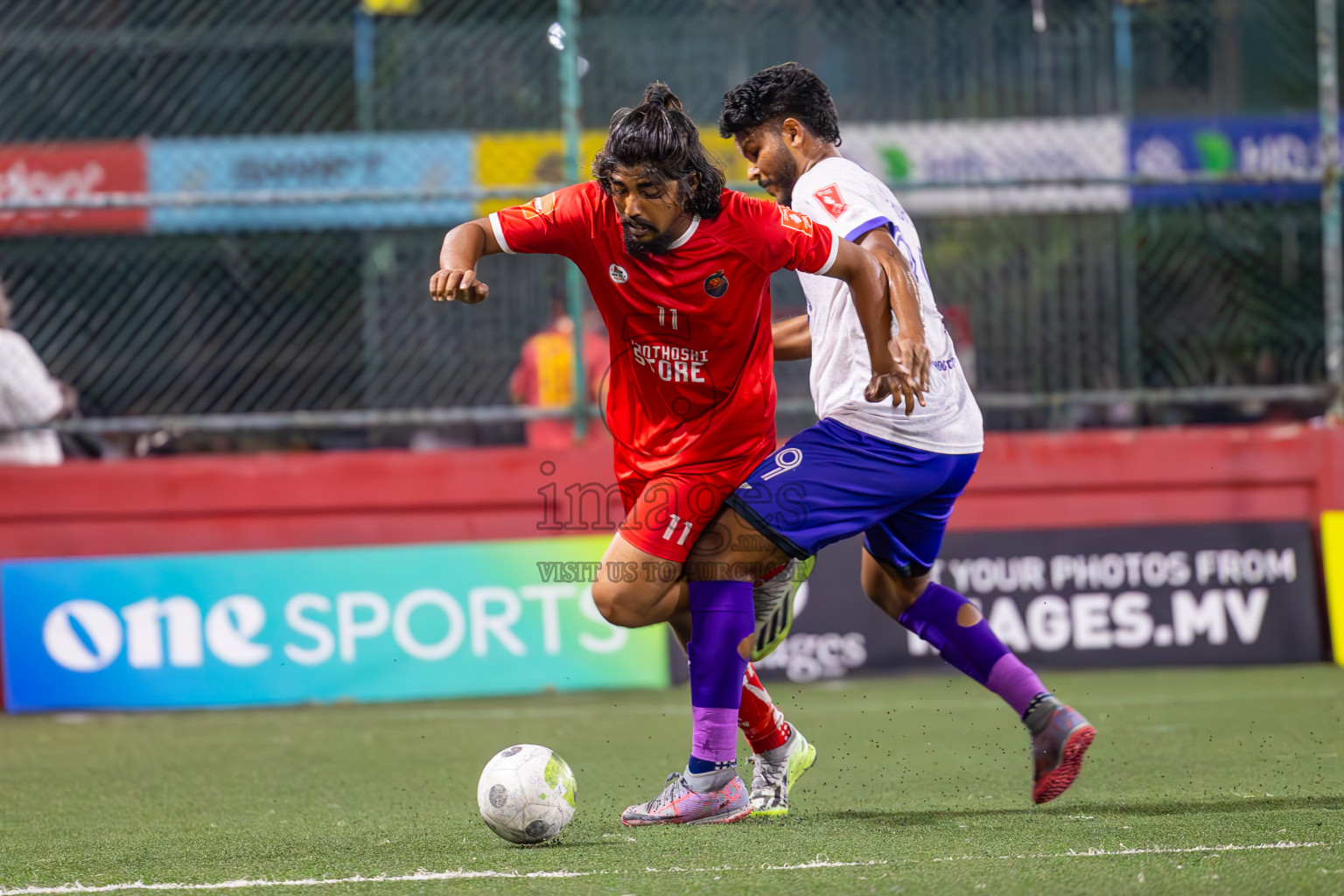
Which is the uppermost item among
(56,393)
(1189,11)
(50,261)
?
(1189,11)

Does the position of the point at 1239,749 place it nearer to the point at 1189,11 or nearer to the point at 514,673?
the point at 514,673

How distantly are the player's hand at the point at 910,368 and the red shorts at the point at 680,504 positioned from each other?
516 mm

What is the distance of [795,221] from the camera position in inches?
153

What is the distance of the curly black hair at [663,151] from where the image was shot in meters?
3.73

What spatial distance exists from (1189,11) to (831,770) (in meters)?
6.04

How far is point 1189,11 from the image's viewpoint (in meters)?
9.04

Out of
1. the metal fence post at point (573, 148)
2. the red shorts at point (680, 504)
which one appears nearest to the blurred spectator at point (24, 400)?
the metal fence post at point (573, 148)

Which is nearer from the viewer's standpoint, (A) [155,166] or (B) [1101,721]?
(B) [1101,721]

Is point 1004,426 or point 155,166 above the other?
point 155,166

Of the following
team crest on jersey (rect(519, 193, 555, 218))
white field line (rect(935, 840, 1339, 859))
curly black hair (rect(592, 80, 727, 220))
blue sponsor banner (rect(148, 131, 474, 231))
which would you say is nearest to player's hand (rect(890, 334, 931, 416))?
curly black hair (rect(592, 80, 727, 220))

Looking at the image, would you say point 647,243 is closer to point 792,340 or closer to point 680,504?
point 680,504

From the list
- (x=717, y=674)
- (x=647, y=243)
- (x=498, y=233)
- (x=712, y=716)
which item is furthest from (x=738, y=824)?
(x=498, y=233)

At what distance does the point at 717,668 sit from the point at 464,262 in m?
1.22

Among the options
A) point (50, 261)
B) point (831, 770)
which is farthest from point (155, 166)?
point (831, 770)
